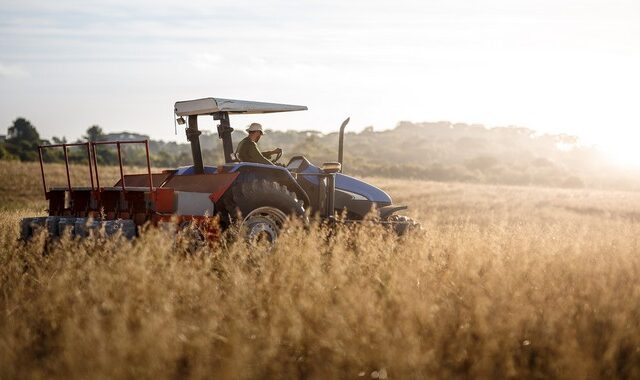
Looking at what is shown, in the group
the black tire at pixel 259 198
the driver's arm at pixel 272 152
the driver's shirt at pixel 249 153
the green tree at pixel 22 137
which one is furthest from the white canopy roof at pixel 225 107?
the green tree at pixel 22 137

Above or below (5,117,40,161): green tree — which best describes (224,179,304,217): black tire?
below

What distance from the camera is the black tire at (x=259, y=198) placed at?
21.1 feet

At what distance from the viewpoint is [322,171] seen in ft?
25.1

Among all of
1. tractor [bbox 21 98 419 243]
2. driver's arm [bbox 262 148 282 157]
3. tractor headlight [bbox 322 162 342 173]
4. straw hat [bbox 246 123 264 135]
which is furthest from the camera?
driver's arm [bbox 262 148 282 157]

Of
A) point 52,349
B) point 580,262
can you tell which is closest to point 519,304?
point 580,262

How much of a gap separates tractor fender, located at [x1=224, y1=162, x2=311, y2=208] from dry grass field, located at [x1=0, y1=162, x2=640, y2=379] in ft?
2.47

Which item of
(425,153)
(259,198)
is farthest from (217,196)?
(425,153)

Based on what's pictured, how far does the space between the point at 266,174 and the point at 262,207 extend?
0.48m

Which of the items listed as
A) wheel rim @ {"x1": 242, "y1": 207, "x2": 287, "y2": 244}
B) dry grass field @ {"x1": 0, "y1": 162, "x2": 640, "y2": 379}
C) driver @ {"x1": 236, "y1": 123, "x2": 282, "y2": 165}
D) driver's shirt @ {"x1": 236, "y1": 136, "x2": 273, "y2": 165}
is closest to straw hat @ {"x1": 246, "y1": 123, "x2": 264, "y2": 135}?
driver @ {"x1": 236, "y1": 123, "x2": 282, "y2": 165}

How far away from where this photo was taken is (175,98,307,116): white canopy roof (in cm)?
705

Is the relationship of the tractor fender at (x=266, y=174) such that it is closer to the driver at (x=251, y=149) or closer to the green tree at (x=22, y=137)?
the driver at (x=251, y=149)

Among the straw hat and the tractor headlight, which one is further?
the straw hat

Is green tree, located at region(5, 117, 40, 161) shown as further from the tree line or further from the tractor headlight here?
A: the tractor headlight

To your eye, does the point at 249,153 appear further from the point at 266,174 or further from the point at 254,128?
the point at 266,174
